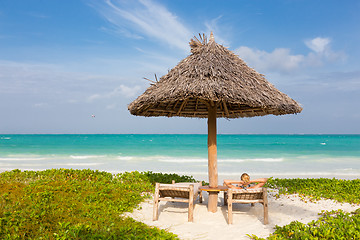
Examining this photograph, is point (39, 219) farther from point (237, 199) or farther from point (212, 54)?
point (212, 54)

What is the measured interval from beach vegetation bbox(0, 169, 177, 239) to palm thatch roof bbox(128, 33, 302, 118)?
2.13 metres

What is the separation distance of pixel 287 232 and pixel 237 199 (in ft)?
3.87

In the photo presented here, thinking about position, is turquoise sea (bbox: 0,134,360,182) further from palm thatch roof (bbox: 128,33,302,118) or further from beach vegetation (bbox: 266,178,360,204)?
palm thatch roof (bbox: 128,33,302,118)

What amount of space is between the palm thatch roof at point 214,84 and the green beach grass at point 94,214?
2.16 metres

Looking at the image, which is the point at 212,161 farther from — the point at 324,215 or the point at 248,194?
the point at 324,215

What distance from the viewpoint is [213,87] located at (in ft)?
17.1

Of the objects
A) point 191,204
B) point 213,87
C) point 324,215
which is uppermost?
point 213,87

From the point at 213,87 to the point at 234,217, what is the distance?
2.73 m

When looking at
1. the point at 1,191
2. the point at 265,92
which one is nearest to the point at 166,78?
the point at 265,92

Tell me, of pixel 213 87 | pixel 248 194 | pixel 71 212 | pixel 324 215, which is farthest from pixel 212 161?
pixel 71 212

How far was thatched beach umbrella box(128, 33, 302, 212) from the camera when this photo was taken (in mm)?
5211

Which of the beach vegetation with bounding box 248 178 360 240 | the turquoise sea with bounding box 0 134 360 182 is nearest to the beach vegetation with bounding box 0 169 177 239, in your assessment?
the beach vegetation with bounding box 248 178 360 240

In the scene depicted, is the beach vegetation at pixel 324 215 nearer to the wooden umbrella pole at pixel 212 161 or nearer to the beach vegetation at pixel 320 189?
the beach vegetation at pixel 320 189

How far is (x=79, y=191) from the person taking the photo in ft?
22.3
